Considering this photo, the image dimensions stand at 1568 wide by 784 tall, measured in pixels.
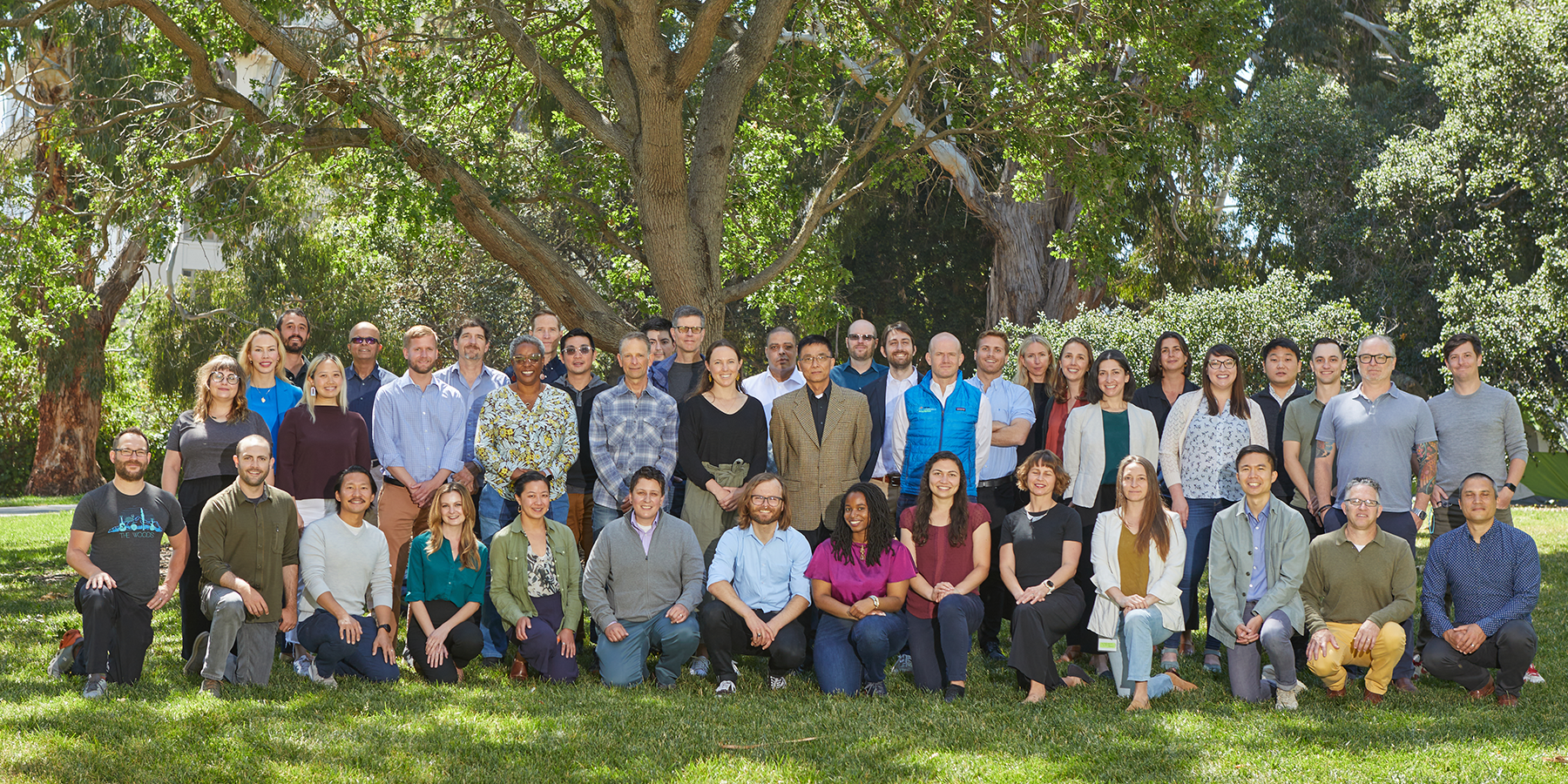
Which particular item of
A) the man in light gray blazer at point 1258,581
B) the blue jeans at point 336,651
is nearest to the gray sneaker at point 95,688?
the blue jeans at point 336,651

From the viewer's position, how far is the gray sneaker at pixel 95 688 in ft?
17.8

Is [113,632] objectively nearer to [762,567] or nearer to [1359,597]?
[762,567]

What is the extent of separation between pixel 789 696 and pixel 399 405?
2808mm

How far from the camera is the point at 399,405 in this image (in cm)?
687

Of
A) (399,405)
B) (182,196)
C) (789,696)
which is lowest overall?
(789,696)

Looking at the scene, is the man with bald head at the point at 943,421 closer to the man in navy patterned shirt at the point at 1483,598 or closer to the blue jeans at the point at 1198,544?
the blue jeans at the point at 1198,544

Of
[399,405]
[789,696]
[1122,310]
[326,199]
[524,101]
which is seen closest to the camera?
[789,696]

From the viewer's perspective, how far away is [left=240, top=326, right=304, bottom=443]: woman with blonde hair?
657 cm

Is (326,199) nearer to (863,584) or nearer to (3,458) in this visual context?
(3,458)

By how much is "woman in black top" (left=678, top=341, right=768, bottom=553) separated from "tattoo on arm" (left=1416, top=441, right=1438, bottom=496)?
11.4 ft

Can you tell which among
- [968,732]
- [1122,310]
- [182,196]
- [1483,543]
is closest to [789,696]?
[968,732]

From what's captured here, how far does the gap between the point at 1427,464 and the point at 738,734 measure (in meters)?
3.99

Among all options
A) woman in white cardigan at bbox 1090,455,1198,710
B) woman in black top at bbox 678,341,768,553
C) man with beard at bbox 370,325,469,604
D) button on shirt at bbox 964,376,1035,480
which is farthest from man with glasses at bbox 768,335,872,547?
man with beard at bbox 370,325,469,604

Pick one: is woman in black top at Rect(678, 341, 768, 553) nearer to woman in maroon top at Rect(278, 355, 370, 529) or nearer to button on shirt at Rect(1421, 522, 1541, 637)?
woman in maroon top at Rect(278, 355, 370, 529)
